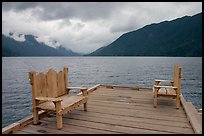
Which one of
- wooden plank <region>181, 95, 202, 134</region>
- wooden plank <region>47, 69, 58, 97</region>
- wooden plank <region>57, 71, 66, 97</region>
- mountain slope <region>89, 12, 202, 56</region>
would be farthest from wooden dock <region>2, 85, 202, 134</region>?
mountain slope <region>89, 12, 202, 56</region>

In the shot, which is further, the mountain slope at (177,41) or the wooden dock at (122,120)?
the mountain slope at (177,41)

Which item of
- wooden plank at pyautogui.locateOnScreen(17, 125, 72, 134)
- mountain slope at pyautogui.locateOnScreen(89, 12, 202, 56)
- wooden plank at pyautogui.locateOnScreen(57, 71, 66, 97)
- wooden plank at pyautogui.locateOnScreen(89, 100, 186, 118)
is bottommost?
wooden plank at pyautogui.locateOnScreen(17, 125, 72, 134)

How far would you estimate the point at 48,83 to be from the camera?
5051 mm

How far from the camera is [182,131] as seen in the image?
4.09 m

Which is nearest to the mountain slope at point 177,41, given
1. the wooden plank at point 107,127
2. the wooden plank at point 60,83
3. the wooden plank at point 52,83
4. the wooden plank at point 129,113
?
the wooden plank at point 129,113

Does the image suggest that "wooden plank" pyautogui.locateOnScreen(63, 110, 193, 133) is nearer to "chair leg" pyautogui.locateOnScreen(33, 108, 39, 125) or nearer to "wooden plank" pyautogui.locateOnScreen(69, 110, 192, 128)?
"wooden plank" pyautogui.locateOnScreen(69, 110, 192, 128)

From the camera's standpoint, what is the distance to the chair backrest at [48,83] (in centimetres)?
455

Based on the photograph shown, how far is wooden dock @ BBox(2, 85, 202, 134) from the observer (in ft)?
13.5

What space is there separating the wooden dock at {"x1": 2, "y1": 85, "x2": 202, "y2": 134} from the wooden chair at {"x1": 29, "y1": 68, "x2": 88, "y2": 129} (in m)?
0.27

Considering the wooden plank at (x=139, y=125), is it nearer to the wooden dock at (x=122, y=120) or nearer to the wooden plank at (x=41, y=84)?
the wooden dock at (x=122, y=120)

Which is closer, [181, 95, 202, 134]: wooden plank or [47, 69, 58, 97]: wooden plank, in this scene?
[181, 95, 202, 134]: wooden plank

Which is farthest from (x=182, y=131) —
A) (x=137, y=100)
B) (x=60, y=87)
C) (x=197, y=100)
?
(x=197, y=100)

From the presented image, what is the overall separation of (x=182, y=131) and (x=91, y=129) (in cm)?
178

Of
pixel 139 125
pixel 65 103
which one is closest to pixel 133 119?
pixel 139 125
